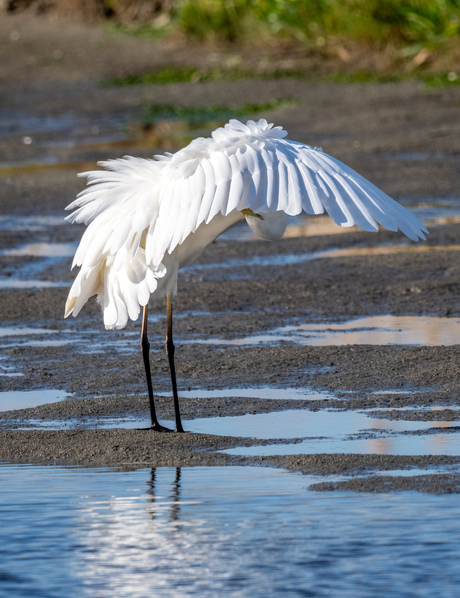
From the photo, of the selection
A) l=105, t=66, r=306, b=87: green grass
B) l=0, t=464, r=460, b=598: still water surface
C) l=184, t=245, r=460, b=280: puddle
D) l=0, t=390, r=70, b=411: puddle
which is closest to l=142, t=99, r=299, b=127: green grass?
l=105, t=66, r=306, b=87: green grass

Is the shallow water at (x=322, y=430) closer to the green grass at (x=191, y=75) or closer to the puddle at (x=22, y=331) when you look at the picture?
the puddle at (x=22, y=331)

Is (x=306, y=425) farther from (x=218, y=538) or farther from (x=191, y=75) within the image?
(x=191, y=75)

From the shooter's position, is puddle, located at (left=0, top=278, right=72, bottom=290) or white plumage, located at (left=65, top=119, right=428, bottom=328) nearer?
white plumage, located at (left=65, top=119, right=428, bottom=328)

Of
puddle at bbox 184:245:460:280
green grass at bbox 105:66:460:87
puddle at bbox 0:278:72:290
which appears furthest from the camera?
green grass at bbox 105:66:460:87

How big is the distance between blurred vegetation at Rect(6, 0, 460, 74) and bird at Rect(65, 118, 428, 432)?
1456 cm

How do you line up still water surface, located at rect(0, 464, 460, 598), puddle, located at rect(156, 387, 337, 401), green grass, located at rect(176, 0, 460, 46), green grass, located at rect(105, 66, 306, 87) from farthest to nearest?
green grass, located at rect(105, 66, 306, 87)
green grass, located at rect(176, 0, 460, 46)
puddle, located at rect(156, 387, 337, 401)
still water surface, located at rect(0, 464, 460, 598)

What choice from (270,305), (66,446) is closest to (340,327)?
(270,305)

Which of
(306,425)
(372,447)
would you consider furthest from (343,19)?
(372,447)

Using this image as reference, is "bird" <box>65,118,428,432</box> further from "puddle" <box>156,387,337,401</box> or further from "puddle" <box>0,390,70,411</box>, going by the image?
"puddle" <box>0,390,70,411</box>

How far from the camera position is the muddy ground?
5105 mm

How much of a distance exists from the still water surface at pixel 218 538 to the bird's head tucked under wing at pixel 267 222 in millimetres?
A: 1327

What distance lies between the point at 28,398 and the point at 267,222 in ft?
4.81

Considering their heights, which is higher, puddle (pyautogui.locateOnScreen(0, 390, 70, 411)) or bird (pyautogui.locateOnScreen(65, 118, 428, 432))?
bird (pyautogui.locateOnScreen(65, 118, 428, 432))

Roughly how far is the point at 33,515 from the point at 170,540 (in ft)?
1.85
